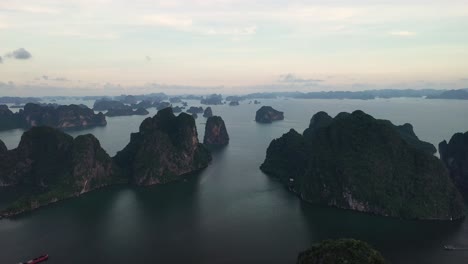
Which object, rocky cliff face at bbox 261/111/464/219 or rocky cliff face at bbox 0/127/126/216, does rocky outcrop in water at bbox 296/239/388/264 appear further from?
rocky cliff face at bbox 0/127/126/216

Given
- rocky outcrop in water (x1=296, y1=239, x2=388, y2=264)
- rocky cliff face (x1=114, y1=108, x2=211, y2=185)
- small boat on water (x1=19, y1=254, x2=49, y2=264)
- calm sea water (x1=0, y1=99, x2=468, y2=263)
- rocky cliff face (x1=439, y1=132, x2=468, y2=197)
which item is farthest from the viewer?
rocky cliff face (x1=114, y1=108, x2=211, y2=185)

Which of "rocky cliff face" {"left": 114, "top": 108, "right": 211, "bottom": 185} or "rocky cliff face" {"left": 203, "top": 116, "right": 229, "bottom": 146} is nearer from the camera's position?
"rocky cliff face" {"left": 114, "top": 108, "right": 211, "bottom": 185}

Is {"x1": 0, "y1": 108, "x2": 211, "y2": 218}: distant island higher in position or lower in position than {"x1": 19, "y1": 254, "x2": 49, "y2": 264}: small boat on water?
higher

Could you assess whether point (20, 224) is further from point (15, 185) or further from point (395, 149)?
point (395, 149)

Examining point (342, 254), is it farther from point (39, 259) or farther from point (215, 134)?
point (215, 134)

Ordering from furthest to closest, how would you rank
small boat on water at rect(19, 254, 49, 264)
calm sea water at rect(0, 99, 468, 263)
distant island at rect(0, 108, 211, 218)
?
distant island at rect(0, 108, 211, 218), calm sea water at rect(0, 99, 468, 263), small boat on water at rect(19, 254, 49, 264)

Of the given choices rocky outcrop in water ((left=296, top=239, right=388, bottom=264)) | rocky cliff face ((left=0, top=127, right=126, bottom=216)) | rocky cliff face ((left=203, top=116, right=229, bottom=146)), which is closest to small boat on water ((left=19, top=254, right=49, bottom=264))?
rocky cliff face ((left=0, top=127, right=126, bottom=216))

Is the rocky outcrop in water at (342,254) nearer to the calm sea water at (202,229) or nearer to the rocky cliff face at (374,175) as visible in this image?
the calm sea water at (202,229)
